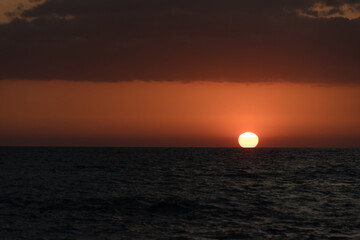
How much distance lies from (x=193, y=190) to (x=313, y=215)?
15.9 meters

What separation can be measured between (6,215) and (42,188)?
609 inches

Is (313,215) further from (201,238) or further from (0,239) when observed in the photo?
(0,239)

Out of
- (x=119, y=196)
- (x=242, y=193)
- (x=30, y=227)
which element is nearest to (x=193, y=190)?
(x=242, y=193)

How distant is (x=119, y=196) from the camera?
39.9 metres

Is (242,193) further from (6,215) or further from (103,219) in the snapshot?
(6,215)

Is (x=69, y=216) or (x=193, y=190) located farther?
(x=193, y=190)

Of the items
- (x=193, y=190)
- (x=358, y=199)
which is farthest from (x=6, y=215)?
(x=358, y=199)

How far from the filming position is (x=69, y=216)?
97.4ft

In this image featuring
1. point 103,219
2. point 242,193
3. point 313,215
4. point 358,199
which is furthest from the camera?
point 242,193

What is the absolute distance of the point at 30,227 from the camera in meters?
26.1

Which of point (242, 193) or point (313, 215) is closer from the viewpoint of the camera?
point (313, 215)

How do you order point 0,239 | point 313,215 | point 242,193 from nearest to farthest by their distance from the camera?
point 0,239 → point 313,215 → point 242,193

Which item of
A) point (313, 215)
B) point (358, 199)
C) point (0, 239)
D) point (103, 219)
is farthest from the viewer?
point (358, 199)

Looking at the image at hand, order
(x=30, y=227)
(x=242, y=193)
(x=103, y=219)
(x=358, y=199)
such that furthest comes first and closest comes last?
(x=242, y=193) < (x=358, y=199) < (x=103, y=219) < (x=30, y=227)
